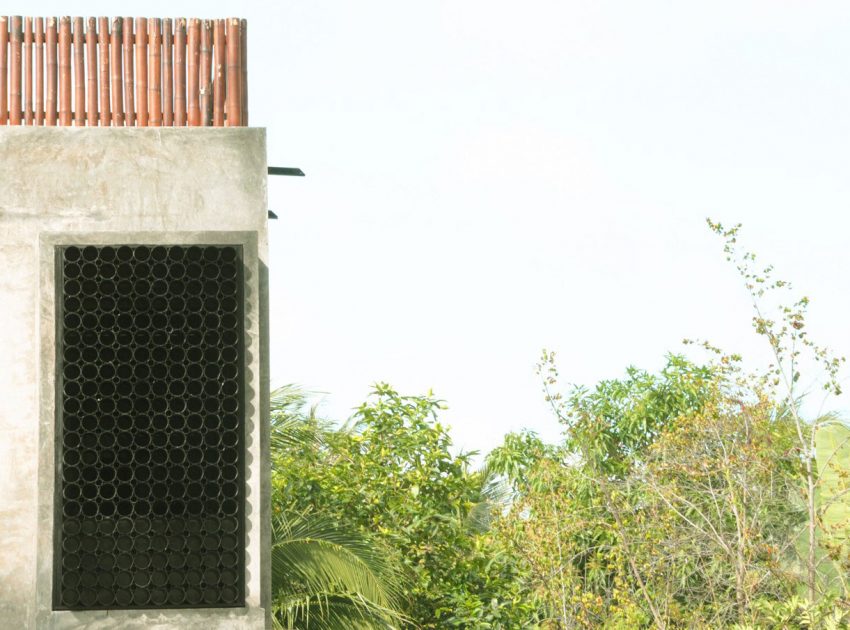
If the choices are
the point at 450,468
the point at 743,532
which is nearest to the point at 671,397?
the point at 450,468

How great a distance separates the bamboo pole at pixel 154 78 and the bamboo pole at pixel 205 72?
0.88 feet

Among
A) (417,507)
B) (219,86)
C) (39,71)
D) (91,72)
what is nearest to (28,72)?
(39,71)

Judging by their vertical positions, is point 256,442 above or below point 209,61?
below

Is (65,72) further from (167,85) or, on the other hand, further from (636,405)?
(636,405)

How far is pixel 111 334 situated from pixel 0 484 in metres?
1.08

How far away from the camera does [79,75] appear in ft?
26.1

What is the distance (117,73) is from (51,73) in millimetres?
417

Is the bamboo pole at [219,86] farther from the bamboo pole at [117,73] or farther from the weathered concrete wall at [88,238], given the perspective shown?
the bamboo pole at [117,73]

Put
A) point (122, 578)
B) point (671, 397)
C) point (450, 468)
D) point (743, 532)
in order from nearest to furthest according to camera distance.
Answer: point (122, 578) → point (743, 532) → point (450, 468) → point (671, 397)

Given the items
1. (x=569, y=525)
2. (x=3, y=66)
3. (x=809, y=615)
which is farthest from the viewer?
(x=569, y=525)

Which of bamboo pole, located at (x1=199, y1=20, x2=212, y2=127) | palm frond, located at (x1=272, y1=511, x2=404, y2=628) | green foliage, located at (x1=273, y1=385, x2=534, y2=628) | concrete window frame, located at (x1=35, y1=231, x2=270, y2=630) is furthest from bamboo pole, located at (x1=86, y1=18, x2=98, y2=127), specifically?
green foliage, located at (x1=273, y1=385, x2=534, y2=628)

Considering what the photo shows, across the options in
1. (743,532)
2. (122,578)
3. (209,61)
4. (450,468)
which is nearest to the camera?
(122,578)

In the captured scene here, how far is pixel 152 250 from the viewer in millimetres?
7297

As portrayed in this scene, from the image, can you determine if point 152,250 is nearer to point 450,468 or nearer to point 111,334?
point 111,334
